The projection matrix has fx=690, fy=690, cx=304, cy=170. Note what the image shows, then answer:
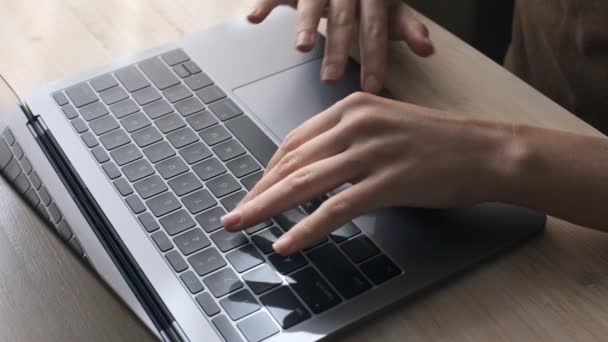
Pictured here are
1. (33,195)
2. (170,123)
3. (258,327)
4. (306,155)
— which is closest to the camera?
(33,195)

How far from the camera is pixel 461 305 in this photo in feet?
1.74

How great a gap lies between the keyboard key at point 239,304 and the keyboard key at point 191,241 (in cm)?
6

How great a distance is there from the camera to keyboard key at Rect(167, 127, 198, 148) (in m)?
0.68

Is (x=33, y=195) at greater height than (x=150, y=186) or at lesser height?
greater

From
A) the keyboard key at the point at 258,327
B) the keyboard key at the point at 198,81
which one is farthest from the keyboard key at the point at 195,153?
the keyboard key at the point at 258,327

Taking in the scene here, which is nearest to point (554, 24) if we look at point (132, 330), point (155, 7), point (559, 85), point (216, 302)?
point (559, 85)

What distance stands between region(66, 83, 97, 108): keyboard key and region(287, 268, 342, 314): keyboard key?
34 cm

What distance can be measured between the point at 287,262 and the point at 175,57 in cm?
35

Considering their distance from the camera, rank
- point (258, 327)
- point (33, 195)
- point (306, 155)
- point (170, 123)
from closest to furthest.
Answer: point (33, 195), point (258, 327), point (306, 155), point (170, 123)

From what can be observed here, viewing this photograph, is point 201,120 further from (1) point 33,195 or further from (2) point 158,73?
(1) point 33,195

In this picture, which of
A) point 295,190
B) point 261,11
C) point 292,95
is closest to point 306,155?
point 295,190

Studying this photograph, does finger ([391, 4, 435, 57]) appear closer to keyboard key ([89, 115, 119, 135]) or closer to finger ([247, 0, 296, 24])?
finger ([247, 0, 296, 24])

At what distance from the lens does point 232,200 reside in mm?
615

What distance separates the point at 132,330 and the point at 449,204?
1.01 feet
